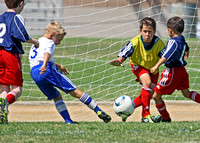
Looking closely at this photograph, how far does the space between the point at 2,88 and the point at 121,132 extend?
199 cm

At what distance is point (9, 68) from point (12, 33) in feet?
1.57

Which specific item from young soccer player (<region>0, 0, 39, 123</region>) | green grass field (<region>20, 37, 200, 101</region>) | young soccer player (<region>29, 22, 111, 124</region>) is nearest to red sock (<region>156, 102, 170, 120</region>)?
young soccer player (<region>29, 22, 111, 124</region>)

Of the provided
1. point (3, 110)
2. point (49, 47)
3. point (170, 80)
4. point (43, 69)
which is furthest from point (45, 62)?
point (170, 80)

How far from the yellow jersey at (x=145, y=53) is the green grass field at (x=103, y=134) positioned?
4.88 ft

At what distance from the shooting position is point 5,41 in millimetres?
5727

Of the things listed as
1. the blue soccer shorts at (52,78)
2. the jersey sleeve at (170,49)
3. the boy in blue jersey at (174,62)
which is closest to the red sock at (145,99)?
the boy in blue jersey at (174,62)

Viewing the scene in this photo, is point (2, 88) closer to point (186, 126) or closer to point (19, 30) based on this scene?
point (19, 30)

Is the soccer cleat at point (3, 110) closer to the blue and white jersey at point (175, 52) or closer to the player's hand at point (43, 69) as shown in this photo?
the player's hand at point (43, 69)

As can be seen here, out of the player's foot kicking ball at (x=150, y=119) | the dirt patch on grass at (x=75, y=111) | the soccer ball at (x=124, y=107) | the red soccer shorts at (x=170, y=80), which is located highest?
the red soccer shorts at (x=170, y=80)

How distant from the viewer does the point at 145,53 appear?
21.6ft

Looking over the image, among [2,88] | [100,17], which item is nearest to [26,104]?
[2,88]

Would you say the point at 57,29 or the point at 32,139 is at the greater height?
the point at 57,29

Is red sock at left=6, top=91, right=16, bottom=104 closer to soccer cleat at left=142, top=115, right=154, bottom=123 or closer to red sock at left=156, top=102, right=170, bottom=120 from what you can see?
soccer cleat at left=142, top=115, right=154, bottom=123

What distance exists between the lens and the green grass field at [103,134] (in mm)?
4320
